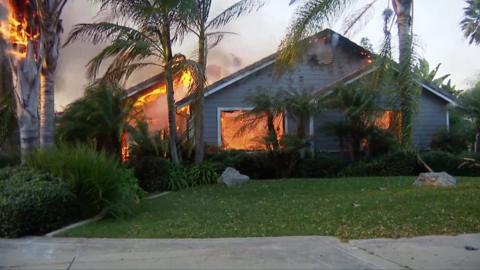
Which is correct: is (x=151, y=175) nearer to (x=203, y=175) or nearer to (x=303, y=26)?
(x=203, y=175)

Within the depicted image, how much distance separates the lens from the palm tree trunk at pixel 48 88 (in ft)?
38.3

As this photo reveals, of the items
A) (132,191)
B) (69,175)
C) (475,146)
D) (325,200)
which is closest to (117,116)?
(132,191)

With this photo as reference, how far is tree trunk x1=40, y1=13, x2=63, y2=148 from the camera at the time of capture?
11680mm

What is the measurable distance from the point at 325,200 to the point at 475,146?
12.8 metres

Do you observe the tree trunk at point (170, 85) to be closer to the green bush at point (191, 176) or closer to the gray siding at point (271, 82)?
the green bush at point (191, 176)

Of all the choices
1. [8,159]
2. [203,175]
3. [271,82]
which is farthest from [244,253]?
[271,82]

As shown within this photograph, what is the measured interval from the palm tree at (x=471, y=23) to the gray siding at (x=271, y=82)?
2068cm

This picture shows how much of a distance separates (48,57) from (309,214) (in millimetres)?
6826

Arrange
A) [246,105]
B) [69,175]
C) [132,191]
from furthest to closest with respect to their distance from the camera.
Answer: [246,105]
[132,191]
[69,175]

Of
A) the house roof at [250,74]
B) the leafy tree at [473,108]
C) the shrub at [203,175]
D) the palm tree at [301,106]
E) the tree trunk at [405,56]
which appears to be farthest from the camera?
the leafy tree at [473,108]

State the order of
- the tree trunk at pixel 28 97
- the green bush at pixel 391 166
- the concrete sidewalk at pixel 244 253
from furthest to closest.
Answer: the green bush at pixel 391 166, the tree trunk at pixel 28 97, the concrete sidewalk at pixel 244 253

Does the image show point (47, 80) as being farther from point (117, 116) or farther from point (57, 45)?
point (117, 116)

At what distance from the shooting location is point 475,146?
21.3m

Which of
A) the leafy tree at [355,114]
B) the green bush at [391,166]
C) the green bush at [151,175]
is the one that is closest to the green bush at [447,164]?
the green bush at [391,166]
